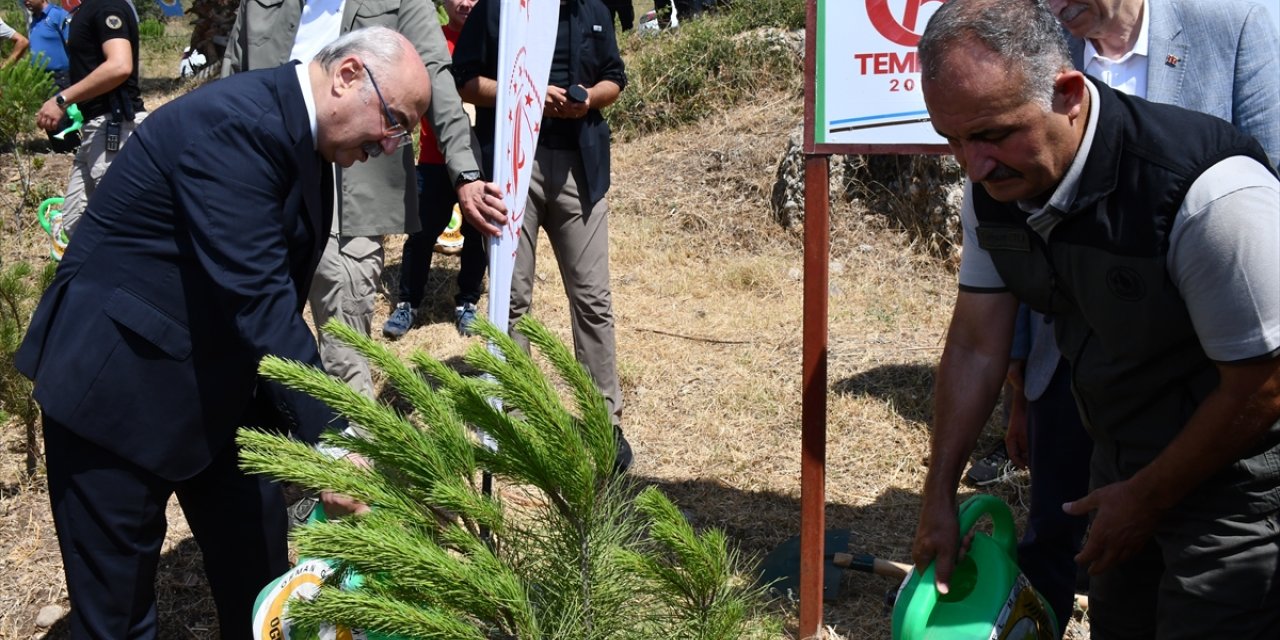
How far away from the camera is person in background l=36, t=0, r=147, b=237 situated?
527cm

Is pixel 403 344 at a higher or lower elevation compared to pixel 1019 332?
lower

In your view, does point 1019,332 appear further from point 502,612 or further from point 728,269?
point 728,269

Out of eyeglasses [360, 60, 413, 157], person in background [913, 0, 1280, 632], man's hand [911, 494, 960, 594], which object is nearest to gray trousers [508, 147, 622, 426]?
eyeglasses [360, 60, 413, 157]

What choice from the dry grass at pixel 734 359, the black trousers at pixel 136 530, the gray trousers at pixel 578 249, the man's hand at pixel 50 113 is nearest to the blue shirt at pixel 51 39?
the dry grass at pixel 734 359

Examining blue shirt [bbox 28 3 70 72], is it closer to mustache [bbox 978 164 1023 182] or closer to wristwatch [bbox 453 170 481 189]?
wristwatch [bbox 453 170 481 189]

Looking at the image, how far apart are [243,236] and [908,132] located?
4.81 ft

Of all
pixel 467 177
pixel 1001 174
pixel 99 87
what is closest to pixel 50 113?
pixel 99 87

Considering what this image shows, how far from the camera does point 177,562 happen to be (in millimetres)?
3541

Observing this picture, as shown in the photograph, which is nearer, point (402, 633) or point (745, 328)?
point (402, 633)

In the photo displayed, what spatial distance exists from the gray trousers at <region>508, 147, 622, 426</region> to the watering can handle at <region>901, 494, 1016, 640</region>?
83.6 inches

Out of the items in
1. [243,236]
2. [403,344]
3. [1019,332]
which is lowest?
[403,344]

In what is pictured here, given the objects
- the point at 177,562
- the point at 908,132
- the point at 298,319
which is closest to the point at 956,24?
the point at 908,132

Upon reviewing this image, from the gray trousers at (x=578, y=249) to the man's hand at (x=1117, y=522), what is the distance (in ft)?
7.62

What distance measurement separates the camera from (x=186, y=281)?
2254mm
